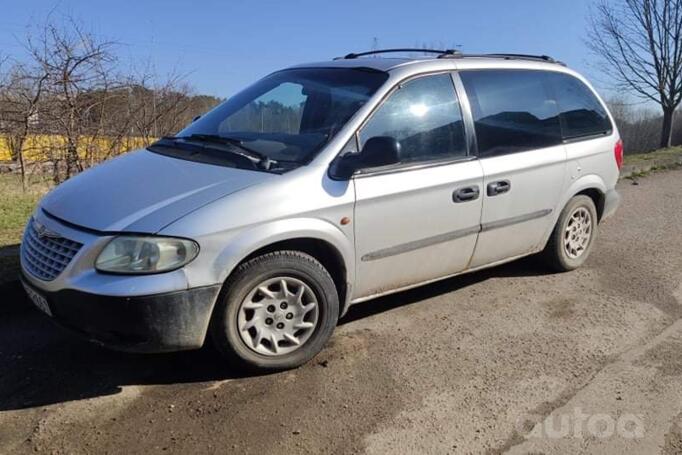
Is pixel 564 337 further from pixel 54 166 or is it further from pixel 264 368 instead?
pixel 54 166

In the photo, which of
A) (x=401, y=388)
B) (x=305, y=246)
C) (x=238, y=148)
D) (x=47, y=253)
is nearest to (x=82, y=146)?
(x=238, y=148)

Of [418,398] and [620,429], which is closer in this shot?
[620,429]

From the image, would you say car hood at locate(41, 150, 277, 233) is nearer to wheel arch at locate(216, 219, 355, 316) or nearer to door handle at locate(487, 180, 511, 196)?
wheel arch at locate(216, 219, 355, 316)

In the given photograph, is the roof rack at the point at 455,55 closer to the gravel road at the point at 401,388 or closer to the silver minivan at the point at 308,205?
the silver minivan at the point at 308,205

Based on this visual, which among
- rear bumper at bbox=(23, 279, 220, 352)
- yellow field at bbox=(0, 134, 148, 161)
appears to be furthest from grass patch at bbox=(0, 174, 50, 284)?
rear bumper at bbox=(23, 279, 220, 352)

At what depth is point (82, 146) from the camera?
8.70 meters

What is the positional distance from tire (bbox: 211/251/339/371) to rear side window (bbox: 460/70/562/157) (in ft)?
5.38

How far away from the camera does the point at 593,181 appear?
5129 mm

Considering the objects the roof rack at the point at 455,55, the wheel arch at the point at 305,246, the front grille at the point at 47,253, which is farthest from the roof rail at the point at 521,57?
the front grille at the point at 47,253

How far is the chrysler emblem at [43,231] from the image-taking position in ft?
10.3

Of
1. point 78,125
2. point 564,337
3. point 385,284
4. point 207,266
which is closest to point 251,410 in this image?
point 207,266

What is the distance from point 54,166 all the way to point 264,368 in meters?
7.08

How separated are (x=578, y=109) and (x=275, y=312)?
3329mm

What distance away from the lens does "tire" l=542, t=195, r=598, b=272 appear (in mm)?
5035
